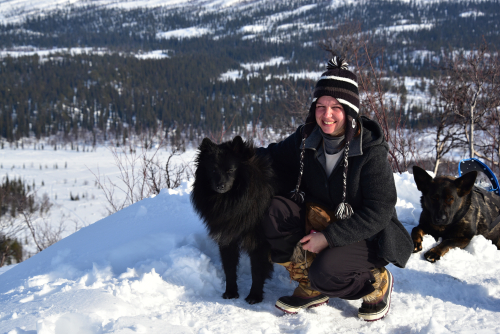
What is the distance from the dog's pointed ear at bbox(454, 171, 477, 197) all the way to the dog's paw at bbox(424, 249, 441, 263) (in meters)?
0.59

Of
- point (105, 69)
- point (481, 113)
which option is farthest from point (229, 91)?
point (481, 113)

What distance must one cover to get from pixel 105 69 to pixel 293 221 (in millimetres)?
138719

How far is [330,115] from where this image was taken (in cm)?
224

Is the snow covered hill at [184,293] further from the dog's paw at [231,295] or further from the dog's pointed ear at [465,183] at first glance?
the dog's pointed ear at [465,183]

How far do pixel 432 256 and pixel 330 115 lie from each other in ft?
5.98

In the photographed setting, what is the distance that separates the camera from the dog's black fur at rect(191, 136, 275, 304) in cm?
253

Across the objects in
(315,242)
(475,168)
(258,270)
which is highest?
(475,168)

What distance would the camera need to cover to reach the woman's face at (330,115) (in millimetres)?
2238

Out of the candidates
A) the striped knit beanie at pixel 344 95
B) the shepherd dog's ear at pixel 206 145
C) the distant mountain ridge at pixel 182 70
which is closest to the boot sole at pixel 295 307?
the striped knit beanie at pixel 344 95

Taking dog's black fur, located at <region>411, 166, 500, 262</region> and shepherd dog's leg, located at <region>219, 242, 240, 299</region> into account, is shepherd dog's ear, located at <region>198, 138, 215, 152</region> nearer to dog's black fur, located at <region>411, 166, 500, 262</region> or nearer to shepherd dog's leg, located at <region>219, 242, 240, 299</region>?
shepherd dog's leg, located at <region>219, 242, 240, 299</region>

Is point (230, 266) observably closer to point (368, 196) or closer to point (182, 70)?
point (368, 196)

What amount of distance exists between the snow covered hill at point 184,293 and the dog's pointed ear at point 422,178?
0.54 m

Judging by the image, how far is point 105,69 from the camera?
125 m

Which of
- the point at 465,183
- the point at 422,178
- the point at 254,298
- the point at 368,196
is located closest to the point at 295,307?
the point at 254,298
